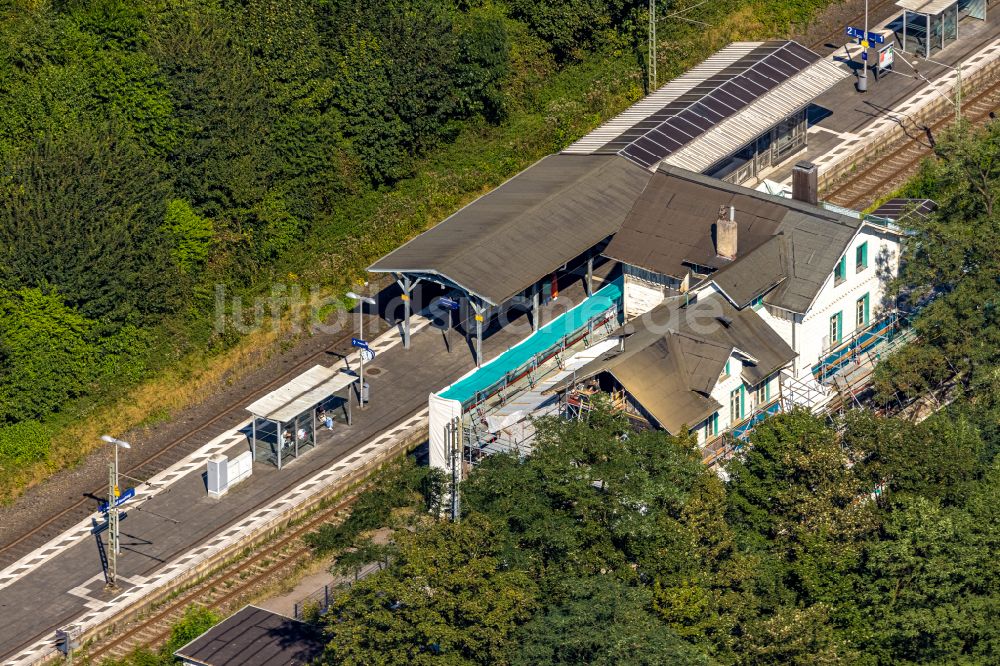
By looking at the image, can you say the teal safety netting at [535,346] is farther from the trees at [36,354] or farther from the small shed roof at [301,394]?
the trees at [36,354]

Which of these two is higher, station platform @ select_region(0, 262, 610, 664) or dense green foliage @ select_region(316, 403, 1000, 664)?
station platform @ select_region(0, 262, 610, 664)

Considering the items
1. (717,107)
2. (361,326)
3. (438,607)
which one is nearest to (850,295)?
(717,107)

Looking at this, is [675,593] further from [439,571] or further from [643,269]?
[643,269]

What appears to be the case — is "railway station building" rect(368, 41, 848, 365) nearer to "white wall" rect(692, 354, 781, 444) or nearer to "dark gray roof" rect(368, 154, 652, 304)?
"dark gray roof" rect(368, 154, 652, 304)

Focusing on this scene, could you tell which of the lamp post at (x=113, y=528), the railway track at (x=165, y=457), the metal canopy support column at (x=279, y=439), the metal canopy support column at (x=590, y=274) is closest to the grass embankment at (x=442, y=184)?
the railway track at (x=165, y=457)

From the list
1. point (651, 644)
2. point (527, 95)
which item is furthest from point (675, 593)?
point (527, 95)

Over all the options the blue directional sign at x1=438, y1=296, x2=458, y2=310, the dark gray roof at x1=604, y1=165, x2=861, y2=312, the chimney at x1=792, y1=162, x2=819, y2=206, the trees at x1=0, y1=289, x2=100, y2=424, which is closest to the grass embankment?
the trees at x1=0, y1=289, x2=100, y2=424
